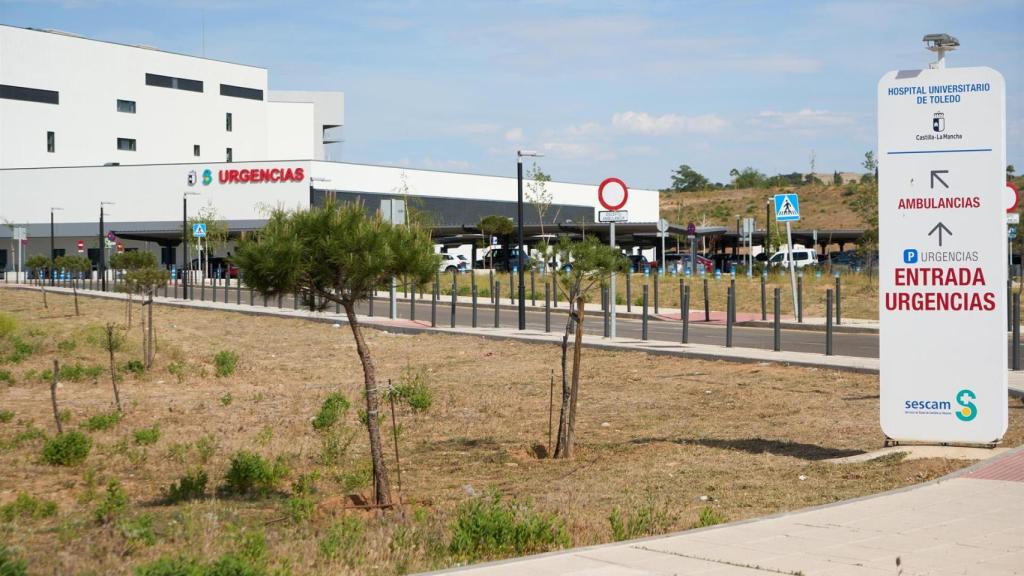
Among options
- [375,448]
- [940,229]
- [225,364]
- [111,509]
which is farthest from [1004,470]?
[225,364]

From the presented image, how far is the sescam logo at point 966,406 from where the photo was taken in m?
10.2

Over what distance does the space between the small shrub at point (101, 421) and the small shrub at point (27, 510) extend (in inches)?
177

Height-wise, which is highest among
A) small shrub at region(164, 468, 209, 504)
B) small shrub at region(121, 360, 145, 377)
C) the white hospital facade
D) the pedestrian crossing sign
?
the white hospital facade

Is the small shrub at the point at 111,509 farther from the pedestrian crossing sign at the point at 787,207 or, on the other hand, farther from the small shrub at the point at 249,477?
the pedestrian crossing sign at the point at 787,207

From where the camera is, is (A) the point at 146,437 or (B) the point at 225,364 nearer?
(A) the point at 146,437

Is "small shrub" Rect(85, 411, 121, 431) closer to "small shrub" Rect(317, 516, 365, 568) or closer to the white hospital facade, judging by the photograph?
"small shrub" Rect(317, 516, 365, 568)

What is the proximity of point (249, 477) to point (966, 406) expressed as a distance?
21.8 feet

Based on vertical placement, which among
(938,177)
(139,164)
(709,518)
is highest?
(139,164)

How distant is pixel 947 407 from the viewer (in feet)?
33.9

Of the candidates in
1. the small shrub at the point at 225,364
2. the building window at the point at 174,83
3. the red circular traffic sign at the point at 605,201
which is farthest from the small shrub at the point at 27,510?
the building window at the point at 174,83

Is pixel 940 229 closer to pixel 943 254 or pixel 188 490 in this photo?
pixel 943 254

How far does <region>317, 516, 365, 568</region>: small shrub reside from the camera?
6.63m

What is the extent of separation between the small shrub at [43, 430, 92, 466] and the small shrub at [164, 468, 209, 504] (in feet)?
6.46

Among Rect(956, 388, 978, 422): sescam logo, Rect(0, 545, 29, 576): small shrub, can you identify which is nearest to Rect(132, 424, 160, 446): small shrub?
Rect(0, 545, 29, 576): small shrub
